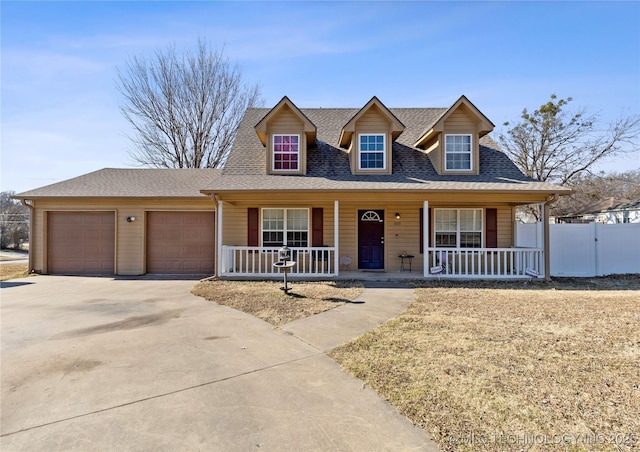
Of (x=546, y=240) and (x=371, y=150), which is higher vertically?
(x=371, y=150)

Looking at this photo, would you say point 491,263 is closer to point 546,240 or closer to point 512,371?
point 546,240

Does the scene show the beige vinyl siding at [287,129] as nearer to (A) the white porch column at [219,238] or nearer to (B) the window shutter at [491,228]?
(A) the white porch column at [219,238]

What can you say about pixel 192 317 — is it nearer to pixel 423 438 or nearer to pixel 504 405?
pixel 423 438

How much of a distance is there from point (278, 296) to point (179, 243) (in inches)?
239

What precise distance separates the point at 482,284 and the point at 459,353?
6.00 metres

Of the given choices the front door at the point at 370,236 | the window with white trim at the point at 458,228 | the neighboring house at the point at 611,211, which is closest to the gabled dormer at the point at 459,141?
the window with white trim at the point at 458,228

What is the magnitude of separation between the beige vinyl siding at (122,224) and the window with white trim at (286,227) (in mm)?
2453

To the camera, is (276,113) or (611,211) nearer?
(276,113)

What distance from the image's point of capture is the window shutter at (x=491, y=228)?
11.4m

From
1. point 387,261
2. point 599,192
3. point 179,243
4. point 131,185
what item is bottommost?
point 387,261

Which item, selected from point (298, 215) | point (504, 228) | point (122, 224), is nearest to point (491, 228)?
point (504, 228)

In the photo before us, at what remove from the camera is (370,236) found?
38.4 feet

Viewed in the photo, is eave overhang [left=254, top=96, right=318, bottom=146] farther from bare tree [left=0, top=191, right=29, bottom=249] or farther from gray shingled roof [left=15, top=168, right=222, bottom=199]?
bare tree [left=0, top=191, right=29, bottom=249]

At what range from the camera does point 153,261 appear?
1172 centimetres
